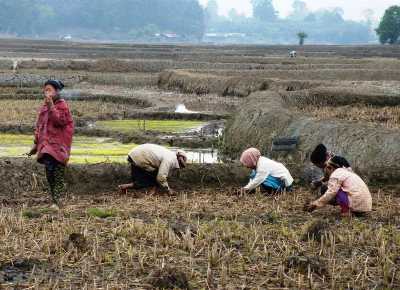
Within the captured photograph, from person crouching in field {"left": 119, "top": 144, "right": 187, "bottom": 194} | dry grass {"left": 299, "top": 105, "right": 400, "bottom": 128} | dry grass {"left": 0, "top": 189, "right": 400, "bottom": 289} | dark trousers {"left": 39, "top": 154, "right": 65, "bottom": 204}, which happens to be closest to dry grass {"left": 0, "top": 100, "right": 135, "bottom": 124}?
dry grass {"left": 299, "top": 105, "right": 400, "bottom": 128}

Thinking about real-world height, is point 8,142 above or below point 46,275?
below

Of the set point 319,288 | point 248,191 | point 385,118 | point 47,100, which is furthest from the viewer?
point 385,118

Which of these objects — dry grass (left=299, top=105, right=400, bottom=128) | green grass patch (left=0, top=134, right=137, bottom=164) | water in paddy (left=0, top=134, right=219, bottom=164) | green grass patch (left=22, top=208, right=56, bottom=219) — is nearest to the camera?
green grass patch (left=22, top=208, right=56, bottom=219)

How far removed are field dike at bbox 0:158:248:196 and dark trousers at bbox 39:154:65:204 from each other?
3.58 ft

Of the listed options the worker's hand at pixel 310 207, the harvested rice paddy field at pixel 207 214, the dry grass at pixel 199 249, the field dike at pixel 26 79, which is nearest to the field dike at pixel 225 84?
the field dike at pixel 26 79

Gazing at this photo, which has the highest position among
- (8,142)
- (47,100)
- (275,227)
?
(47,100)

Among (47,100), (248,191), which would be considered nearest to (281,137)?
(248,191)

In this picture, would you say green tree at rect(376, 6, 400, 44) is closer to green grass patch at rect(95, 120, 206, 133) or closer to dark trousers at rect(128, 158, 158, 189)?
green grass patch at rect(95, 120, 206, 133)

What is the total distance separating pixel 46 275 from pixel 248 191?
4285 mm

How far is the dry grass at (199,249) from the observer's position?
17.4 ft

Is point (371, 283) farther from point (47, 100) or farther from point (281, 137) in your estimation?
point (281, 137)

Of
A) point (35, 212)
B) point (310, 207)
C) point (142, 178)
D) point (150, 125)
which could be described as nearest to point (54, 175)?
point (35, 212)

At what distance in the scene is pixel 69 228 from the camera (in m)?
6.65

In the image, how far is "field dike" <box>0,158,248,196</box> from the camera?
9.62 metres
